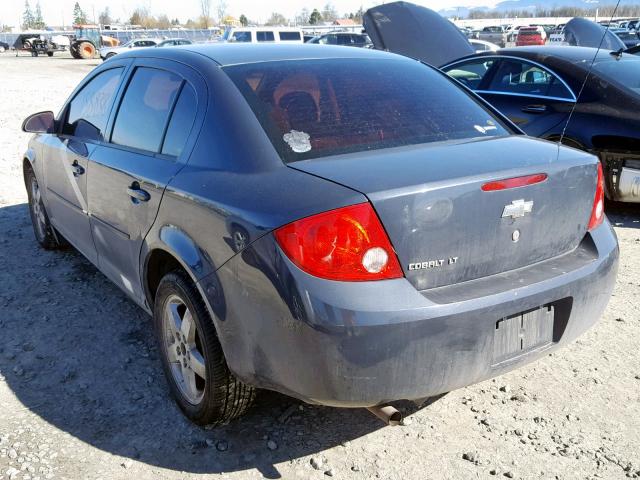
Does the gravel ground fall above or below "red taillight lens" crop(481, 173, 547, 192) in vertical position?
below

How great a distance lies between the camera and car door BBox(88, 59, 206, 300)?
9.38 feet

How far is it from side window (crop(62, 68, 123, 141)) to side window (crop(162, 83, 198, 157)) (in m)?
0.90

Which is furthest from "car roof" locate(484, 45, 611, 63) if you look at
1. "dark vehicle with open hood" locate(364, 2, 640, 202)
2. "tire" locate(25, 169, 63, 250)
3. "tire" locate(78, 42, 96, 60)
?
"tire" locate(78, 42, 96, 60)

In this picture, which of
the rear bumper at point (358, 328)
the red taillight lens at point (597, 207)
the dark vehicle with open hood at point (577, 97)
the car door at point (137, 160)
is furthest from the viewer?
the dark vehicle with open hood at point (577, 97)

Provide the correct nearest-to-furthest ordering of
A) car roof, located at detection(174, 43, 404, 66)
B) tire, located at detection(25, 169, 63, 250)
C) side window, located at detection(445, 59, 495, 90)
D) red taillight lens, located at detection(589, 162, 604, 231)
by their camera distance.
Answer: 1. red taillight lens, located at detection(589, 162, 604, 231)
2. car roof, located at detection(174, 43, 404, 66)
3. tire, located at detection(25, 169, 63, 250)
4. side window, located at detection(445, 59, 495, 90)

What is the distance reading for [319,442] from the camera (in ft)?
8.86

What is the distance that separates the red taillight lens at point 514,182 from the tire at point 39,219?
3.83 metres

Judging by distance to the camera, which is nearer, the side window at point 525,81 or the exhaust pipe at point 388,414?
the exhaust pipe at point 388,414

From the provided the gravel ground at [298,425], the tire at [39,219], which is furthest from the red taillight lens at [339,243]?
the tire at [39,219]

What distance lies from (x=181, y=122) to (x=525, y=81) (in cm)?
480

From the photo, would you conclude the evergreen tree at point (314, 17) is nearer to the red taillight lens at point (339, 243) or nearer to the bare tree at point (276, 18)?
the bare tree at point (276, 18)

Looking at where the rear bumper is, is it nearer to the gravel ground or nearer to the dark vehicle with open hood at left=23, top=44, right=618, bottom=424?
the dark vehicle with open hood at left=23, top=44, right=618, bottom=424

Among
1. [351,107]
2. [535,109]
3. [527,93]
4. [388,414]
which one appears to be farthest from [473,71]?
[388,414]

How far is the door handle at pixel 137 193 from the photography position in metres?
2.92
